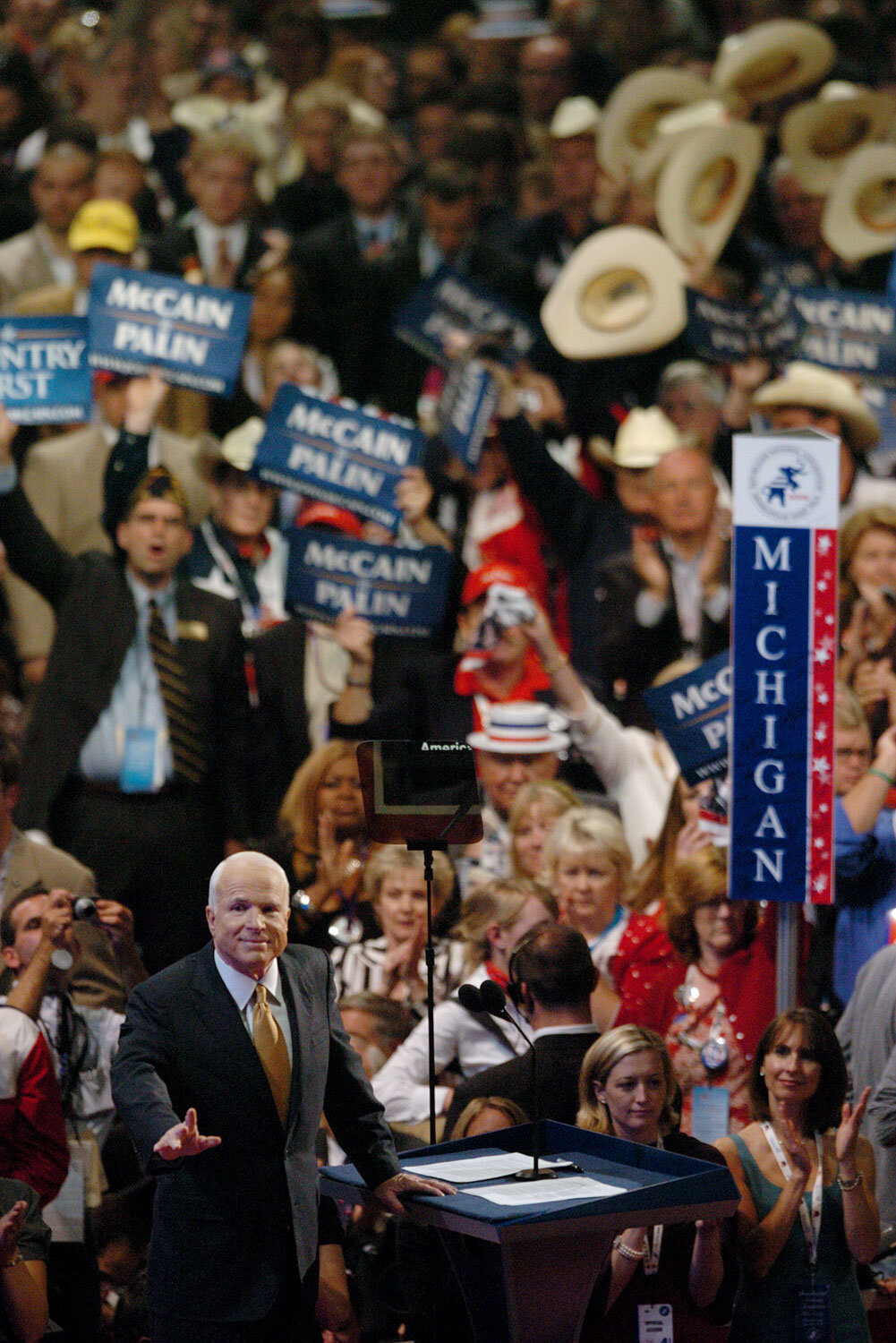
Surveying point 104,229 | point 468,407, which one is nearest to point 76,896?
point 468,407

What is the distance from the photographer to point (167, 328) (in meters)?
7.92

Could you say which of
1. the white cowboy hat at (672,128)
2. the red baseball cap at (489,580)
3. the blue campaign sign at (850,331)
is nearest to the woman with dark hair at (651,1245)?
the red baseball cap at (489,580)

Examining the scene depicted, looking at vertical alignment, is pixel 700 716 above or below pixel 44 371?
below

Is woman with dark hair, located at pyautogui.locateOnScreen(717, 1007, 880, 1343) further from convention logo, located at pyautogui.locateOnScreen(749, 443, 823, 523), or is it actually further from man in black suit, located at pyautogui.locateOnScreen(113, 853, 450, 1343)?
convention logo, located at pyautogui.locateOnScreen(749, 443, 823, 523)

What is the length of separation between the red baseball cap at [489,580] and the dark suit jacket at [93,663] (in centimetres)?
82

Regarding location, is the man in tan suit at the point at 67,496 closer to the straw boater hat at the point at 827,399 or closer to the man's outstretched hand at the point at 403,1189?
the straw boater hat at the point at 827,399

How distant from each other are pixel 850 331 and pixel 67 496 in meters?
3.18

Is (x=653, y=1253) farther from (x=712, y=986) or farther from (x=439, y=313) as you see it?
(x=439, y=313)

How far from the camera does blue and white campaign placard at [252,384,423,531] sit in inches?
309

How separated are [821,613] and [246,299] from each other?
315 centimetres

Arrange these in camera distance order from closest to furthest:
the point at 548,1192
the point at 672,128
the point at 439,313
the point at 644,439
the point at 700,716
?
1. the point at 548,1192
2. the point at 700,716
3. the point at 644,439
4. the point at 439,313
5. the point at 672,128

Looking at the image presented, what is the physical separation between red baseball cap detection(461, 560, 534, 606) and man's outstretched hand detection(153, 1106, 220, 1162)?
12.3 feet

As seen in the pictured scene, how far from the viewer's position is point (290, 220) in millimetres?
10578

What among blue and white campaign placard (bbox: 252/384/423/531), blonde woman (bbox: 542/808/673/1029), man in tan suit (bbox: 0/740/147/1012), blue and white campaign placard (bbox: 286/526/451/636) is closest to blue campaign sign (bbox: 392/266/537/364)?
blue and white campaign placard (bbox: 252/384/423/531)
